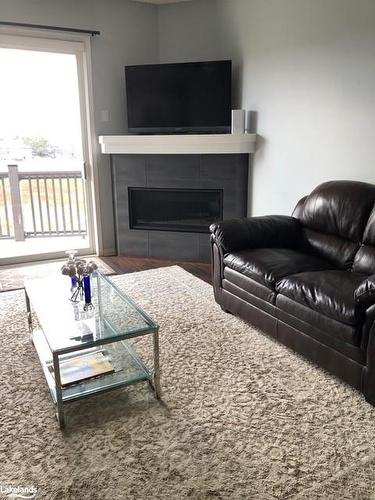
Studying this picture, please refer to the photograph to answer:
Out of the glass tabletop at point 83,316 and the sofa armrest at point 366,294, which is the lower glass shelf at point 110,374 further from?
the sofa armrest at point 366,294

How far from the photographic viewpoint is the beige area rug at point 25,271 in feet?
12.8

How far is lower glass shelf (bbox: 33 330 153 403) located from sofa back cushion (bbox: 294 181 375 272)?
1.53m

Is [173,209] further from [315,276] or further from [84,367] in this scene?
[84,367]

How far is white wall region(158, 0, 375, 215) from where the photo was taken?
3053 mm

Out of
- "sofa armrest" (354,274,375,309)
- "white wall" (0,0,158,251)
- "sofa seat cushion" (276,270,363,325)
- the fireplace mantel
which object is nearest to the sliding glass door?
"white wall" (0,0,158,251)

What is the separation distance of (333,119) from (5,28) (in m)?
3.10

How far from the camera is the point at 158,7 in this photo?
462cm

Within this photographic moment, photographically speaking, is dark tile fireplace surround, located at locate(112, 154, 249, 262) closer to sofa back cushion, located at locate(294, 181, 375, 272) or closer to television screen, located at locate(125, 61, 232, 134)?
television screen, located at locate(125, 61, 232, 134)

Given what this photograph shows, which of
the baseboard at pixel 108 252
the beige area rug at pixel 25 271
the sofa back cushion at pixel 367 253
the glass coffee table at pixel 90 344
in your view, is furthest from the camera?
the baseboard at pixel 108 252

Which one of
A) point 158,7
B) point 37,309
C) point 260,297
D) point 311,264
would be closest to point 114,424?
point 37,309

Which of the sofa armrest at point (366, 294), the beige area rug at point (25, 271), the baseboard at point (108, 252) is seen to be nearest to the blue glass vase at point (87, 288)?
the sofa armrest at point (366, 294)

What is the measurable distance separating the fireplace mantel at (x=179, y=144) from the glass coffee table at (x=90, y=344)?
2152 mm

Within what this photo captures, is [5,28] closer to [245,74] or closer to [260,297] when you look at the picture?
[245,74]

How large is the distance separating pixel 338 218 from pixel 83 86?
3.04 m
